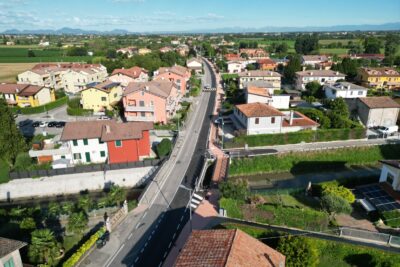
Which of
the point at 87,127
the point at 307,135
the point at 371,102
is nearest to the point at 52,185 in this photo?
the point at 87,127

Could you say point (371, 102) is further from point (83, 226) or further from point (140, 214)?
point (83, 226)

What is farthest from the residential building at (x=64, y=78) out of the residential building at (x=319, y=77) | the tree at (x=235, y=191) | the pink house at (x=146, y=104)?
the tree at (x=235, y=191)

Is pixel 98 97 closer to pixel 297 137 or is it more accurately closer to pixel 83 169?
pixel 83 169

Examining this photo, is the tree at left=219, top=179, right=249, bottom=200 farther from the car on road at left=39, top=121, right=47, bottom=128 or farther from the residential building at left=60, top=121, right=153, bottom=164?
the car on road at left=39, top=121, right=47, bottom=128

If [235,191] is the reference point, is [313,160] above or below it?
below

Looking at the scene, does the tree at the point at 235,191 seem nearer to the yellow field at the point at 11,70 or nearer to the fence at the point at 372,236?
the fence at the point at 372,236

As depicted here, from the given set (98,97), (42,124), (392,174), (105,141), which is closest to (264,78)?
(98,97)
